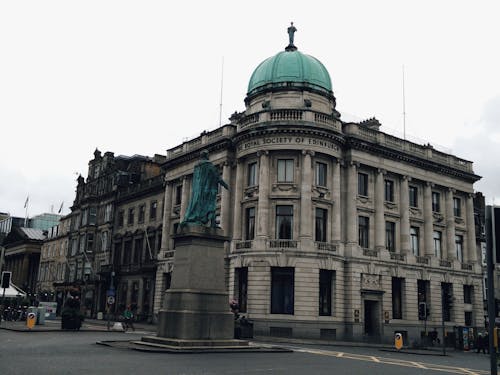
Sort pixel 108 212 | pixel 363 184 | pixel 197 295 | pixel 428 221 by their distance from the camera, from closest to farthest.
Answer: pixel 197 295
pixel 363 184
pixel 428 221
pixel 108 212

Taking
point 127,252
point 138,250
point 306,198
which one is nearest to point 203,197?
point 306,198

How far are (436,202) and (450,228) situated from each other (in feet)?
9.22

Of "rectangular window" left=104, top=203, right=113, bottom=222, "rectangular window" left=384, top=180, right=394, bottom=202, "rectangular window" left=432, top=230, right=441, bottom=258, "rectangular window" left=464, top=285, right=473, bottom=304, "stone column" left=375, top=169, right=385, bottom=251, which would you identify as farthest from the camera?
"rectangular window" left=104, top=203, right=113, bottom=222

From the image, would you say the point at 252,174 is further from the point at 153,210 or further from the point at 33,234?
the point at 33,234

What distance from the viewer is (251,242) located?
1631 inches

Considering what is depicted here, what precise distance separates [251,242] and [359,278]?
9254 mm

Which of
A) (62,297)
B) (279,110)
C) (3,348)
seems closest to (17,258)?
(62,297)

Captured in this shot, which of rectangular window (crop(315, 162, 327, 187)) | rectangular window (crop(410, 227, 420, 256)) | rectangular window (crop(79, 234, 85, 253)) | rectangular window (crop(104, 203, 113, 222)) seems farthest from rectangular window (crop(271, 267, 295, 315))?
rectangular window (crop(79, 234, 85, 253))

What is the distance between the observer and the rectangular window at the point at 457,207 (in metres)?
53.4

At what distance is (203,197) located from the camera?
2347 centimetres

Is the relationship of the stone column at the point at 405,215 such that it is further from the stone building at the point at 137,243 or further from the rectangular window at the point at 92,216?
the rectangular window at the point at 92,216

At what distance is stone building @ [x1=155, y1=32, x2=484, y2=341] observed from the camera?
40.2 metres

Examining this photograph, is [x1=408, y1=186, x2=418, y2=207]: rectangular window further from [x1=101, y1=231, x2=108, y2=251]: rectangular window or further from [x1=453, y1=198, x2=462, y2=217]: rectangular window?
[x1=101, y1=231, x2=108, y2=251]: rectangular window

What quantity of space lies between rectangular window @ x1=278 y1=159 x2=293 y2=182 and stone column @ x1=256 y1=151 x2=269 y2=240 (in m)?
1.12
